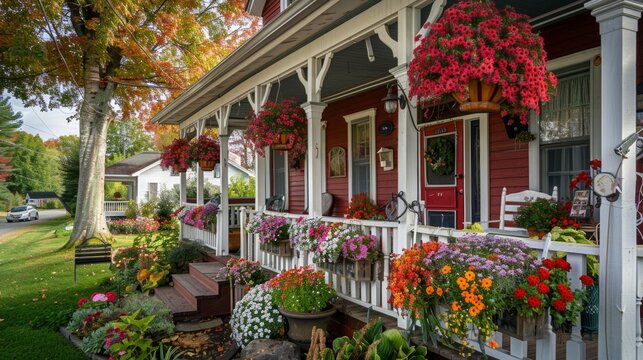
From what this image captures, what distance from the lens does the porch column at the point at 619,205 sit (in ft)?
7.30

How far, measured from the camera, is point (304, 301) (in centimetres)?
392

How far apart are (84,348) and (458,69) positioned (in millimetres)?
4332

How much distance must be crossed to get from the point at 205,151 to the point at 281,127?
3476 mm

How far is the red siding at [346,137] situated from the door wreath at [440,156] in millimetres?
799

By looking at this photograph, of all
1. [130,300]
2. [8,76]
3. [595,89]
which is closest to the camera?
[595,89]

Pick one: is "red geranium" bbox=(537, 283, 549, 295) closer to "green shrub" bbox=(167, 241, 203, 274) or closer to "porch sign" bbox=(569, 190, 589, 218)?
"porch sign" bbox=(569, 190, 589, 218)

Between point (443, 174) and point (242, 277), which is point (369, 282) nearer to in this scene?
point (242, 277)

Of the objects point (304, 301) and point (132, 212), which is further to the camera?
point (132, 212)

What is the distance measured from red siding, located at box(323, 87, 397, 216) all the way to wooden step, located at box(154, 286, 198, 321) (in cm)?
339

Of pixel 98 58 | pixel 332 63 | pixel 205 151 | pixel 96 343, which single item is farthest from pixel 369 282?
pixel 98 58

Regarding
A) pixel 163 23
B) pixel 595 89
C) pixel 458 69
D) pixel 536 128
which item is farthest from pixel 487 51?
pixel 163 23

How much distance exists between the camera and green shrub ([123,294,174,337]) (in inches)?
178

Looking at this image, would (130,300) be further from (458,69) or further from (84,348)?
(458,69)

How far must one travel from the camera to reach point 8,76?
1286 centimetres
